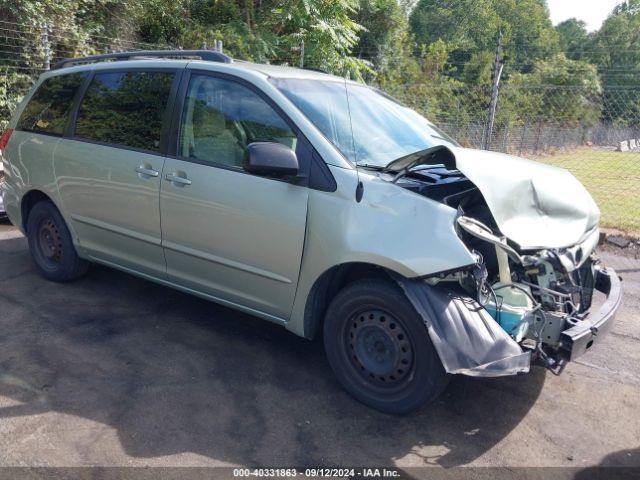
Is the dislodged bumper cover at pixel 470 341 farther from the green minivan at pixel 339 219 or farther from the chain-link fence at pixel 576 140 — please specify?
the chain-link fence at pixel 576 140

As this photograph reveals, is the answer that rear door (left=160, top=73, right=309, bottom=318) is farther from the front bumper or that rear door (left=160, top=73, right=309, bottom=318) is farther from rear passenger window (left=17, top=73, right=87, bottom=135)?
the front bumper

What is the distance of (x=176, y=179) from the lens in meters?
3.95

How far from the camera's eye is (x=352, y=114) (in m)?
3.97

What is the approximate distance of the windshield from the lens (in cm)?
366

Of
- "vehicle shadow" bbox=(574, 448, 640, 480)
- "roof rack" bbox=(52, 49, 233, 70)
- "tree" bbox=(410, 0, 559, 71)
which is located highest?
"tree" bbox=(410, 0, 559, 71)

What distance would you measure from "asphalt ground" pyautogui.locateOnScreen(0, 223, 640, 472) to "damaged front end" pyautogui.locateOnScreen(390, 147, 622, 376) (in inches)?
19.1

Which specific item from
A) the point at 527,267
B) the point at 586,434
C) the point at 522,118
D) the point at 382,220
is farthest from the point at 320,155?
the point at 522,118

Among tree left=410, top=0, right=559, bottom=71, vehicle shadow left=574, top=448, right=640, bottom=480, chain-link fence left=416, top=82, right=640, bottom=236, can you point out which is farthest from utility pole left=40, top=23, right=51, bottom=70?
tree left=410, top=0, right=559, bottom=71

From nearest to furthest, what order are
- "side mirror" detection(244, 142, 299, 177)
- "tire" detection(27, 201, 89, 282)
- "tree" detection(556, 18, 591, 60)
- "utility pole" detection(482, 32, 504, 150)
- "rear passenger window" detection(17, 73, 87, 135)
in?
"side mirror" detection(244, 142, 299, 177), "rear passenger window" detection(17, 73, 87, 135), "tire" detection(27, 201, 89, 282), "utility pole" detection(482, 32, 504, 150), "tree" detection(556, 18, 591, 60)

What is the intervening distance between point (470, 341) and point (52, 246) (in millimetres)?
3899

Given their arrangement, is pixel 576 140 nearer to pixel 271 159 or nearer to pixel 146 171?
pixel 146 171

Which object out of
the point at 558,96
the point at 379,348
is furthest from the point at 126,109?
the point at 558,96

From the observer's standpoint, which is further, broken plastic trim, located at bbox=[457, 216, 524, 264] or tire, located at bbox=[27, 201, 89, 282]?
tire, located at bbox=[27, 201, 89, 282]

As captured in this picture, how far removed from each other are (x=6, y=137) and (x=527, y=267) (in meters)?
4.72
